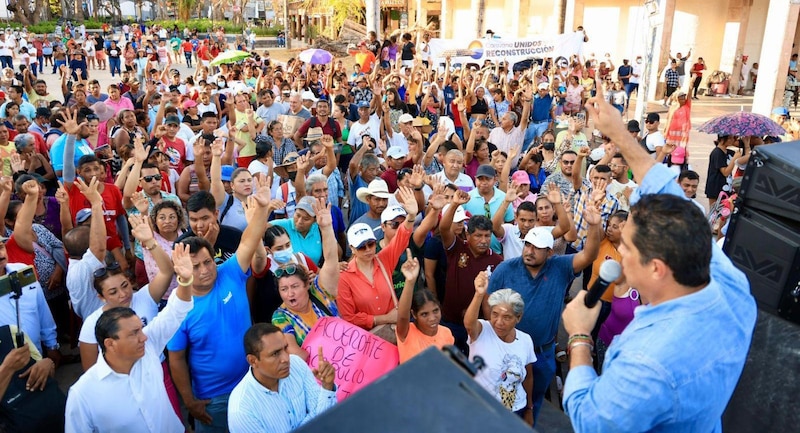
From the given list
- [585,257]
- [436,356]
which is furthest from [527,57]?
[436,356]

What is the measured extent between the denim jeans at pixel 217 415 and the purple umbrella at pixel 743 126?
21.4 feet

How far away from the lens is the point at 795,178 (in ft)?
11.0

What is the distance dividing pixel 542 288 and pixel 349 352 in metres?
1.47

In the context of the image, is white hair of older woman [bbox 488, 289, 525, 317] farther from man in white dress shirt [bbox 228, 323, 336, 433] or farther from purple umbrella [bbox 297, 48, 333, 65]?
purple umbrella [bbox 297, 48, 333, 65]

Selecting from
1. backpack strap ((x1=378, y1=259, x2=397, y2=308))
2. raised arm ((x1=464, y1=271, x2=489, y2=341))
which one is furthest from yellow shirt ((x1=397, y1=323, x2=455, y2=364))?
backpack strap ((x1=378, y1=259, x2=397, y2=308))

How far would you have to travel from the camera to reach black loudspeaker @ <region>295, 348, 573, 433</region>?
144 cm

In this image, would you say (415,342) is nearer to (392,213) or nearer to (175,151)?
(392,213)

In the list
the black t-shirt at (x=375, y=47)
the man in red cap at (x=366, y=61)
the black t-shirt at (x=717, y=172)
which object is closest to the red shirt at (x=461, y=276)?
the black t-shirt at (x=717, y=172)

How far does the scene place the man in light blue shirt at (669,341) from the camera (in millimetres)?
1835

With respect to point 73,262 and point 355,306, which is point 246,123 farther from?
point 355,306

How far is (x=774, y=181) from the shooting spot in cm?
350

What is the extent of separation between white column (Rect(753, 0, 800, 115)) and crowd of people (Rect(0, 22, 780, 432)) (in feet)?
26.9

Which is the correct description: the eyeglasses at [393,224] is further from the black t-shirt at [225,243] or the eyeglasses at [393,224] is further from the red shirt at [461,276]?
the black t-shirt at [225,243]

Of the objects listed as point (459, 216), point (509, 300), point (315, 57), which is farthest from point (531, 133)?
point (315, 57)
